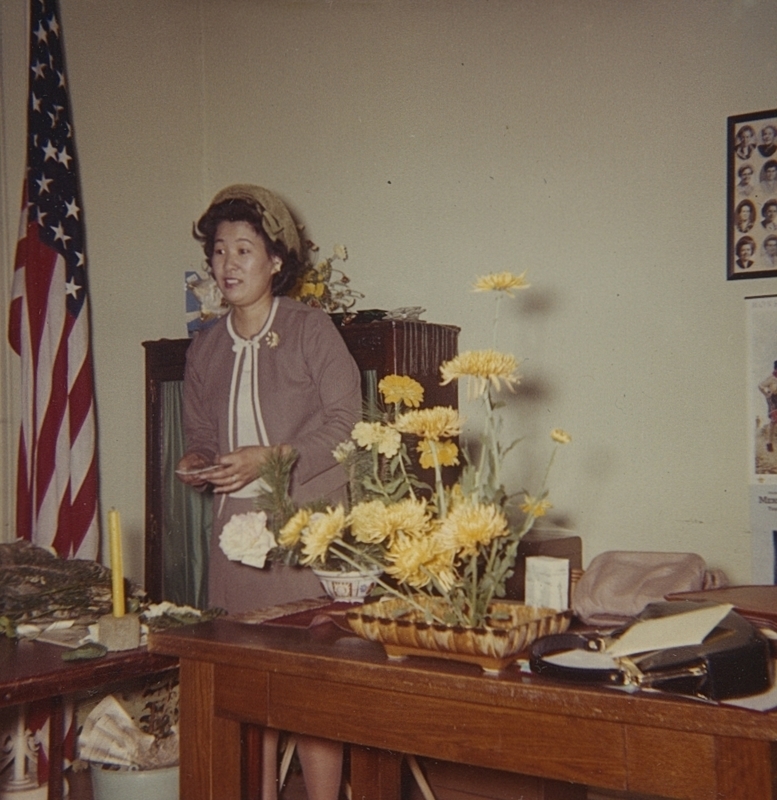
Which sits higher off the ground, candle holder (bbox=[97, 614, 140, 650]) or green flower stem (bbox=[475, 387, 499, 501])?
green flower stem (bbox=[475, 387, 499, 501])

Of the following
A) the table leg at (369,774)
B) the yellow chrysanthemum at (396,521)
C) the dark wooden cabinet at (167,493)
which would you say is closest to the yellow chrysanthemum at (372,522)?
the yellow chrysanthemum at (396,521)

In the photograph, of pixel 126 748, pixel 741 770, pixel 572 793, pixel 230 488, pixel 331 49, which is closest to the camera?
pixel 741 770

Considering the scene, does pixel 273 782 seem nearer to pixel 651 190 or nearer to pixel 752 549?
pixel 752 549

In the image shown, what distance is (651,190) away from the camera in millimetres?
3371

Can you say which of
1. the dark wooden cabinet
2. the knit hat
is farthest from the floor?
the knit hat

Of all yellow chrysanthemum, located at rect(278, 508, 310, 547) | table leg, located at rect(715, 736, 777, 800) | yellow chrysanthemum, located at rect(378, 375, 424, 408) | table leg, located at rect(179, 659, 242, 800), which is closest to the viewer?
table leg, located at rect(715, 736, 777, 800)

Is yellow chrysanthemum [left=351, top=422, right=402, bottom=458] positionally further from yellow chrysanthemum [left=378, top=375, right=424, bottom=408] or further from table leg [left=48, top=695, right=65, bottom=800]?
table leg [left=48, top=695, right=65, bottom=800]

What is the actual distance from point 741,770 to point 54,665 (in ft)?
4.94

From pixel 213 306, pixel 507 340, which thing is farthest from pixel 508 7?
pixel 213 306

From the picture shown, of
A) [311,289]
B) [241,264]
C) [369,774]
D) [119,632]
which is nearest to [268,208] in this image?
[241,264]

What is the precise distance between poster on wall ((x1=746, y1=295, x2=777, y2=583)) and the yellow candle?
193 centimetres

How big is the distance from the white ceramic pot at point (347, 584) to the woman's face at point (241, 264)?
1.21m

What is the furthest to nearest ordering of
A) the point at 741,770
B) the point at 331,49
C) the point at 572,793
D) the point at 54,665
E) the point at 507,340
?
the point at 331,49, the point at 507,340, the point at 572,793, the point at 54,665, the point at 741,770

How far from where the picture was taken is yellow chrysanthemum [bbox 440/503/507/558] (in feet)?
5.45
